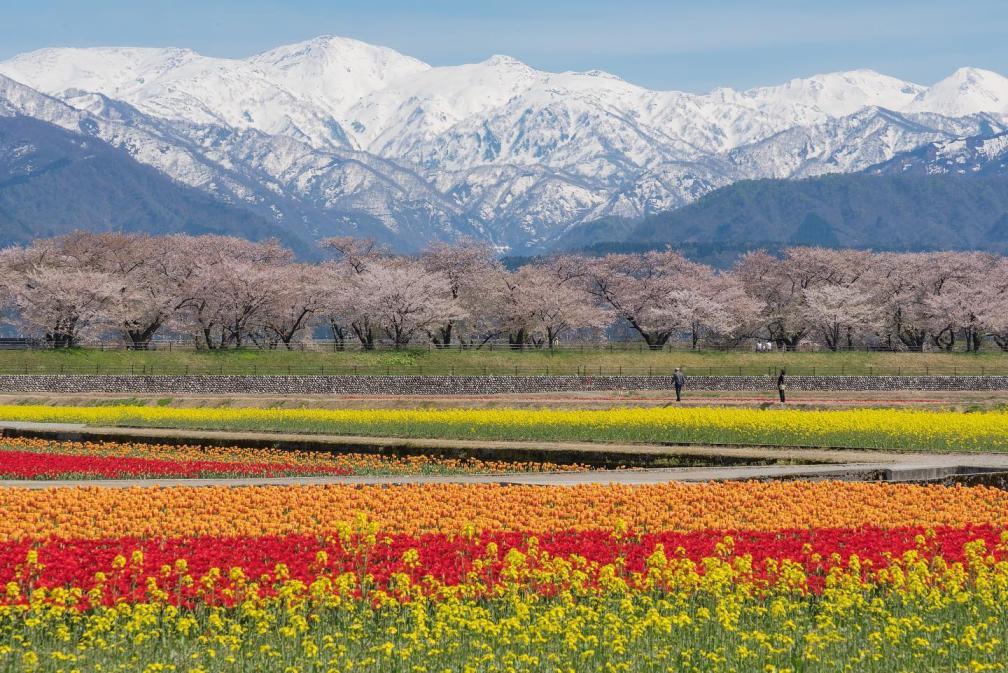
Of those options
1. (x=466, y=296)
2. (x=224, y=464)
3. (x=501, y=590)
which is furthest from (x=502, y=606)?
(x=466, y=296)

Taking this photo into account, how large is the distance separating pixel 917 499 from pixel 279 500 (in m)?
11.1

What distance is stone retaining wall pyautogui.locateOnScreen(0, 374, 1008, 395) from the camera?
68.1 meters

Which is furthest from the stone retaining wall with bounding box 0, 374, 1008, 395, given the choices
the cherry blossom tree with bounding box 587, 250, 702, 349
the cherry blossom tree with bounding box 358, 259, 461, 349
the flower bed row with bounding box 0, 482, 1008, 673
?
the flower bed row with bounding box 0, 482, 1008, 673

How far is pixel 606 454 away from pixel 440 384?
43.5m

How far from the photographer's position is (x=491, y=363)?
273 feet

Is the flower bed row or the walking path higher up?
the flower bed row

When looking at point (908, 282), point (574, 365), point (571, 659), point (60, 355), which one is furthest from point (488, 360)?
point (571, 659)

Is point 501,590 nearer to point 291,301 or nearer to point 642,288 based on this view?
point 291,301

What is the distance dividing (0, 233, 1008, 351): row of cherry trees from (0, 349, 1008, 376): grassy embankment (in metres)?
10.3

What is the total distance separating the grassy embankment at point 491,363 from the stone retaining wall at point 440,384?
4.29 meters

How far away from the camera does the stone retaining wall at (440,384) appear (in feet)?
223

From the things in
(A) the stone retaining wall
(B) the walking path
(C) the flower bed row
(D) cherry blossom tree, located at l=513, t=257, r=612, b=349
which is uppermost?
(D) cherry blossom tree, located at l=513, t=257, r=612, b=349

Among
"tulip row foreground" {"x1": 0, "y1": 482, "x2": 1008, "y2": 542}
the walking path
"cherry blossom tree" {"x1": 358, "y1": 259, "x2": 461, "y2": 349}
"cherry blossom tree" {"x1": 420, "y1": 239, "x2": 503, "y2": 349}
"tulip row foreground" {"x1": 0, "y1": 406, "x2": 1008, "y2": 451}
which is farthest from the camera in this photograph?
"cherry blossom tree" {"x1": 420, "y1": 239, "x2": 503, "y2": 349}

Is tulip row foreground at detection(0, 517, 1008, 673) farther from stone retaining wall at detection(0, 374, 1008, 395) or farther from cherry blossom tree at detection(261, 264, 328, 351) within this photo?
cherry blossom tree at detection(261, 264, 328, 351)
